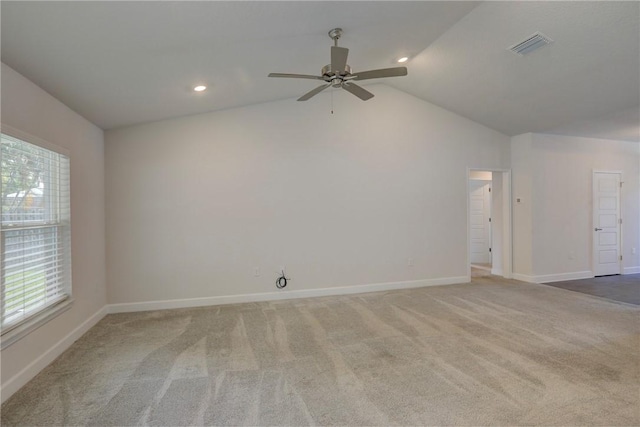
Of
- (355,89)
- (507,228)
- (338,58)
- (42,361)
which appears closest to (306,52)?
(355,89)

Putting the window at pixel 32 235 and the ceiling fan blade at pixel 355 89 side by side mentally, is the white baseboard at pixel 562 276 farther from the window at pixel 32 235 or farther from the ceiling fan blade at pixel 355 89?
the window at pixel 32 235

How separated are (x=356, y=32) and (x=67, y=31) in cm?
235

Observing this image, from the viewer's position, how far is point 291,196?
4.73m

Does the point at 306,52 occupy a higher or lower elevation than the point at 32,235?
higher

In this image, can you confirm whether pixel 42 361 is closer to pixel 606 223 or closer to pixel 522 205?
pixel 522 205

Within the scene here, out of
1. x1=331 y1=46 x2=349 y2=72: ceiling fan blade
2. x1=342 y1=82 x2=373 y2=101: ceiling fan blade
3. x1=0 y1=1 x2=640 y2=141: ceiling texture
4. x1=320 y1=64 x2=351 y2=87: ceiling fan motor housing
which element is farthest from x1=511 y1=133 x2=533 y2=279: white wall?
x1=331 y1=46 x2=349 y2=72: ceiling fan blade

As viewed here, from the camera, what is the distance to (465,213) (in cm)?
555

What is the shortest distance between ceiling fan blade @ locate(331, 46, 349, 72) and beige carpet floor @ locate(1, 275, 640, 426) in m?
2.54

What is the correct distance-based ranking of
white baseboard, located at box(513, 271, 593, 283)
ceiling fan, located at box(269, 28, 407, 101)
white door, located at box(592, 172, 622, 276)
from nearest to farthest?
ceiling fan, located at box(269, 28, 407, 101) < white baseboard, located at box(513, 271, 593, 283) < white door, located at box(592, 172, 622, 276)

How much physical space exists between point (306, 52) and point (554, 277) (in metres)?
5.80

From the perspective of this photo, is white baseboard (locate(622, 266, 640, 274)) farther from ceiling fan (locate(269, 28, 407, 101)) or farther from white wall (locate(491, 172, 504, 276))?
ceiling fan (locate(269, 28, 407, 101))

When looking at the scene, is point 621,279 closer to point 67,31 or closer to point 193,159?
point 193,159

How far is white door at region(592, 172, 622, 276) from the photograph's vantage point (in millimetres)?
5969

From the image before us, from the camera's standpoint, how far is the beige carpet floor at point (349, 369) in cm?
202
